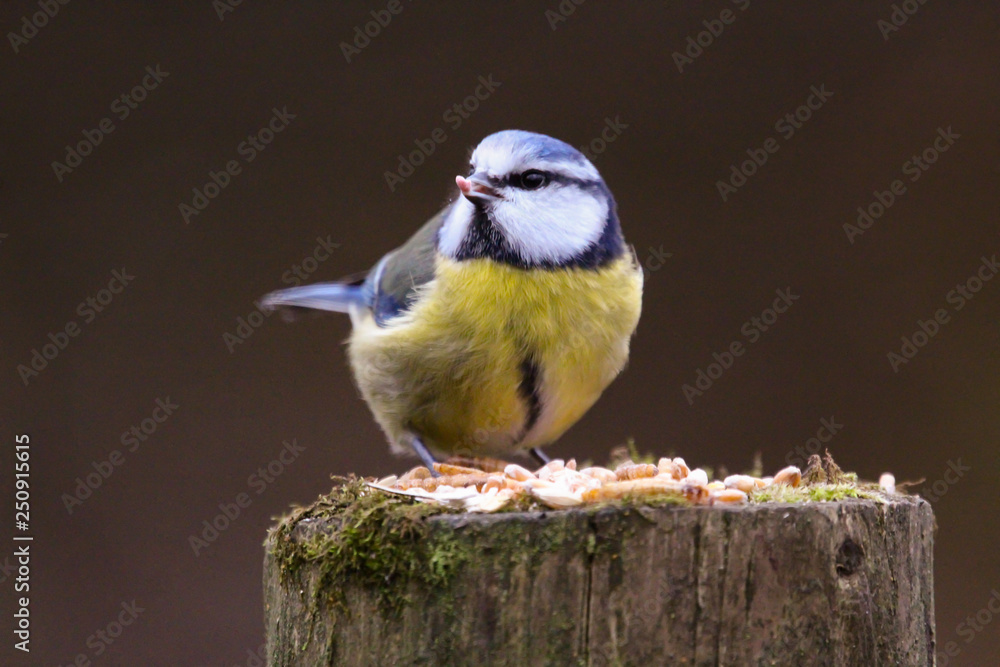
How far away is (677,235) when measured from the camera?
3398mm

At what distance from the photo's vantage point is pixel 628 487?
1.07 metres

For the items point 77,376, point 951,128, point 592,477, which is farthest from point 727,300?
point 77,376

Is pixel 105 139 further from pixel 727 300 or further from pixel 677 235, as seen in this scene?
pixel 727 300

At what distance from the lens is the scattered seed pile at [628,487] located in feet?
3.46

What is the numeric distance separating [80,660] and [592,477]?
220 cm
